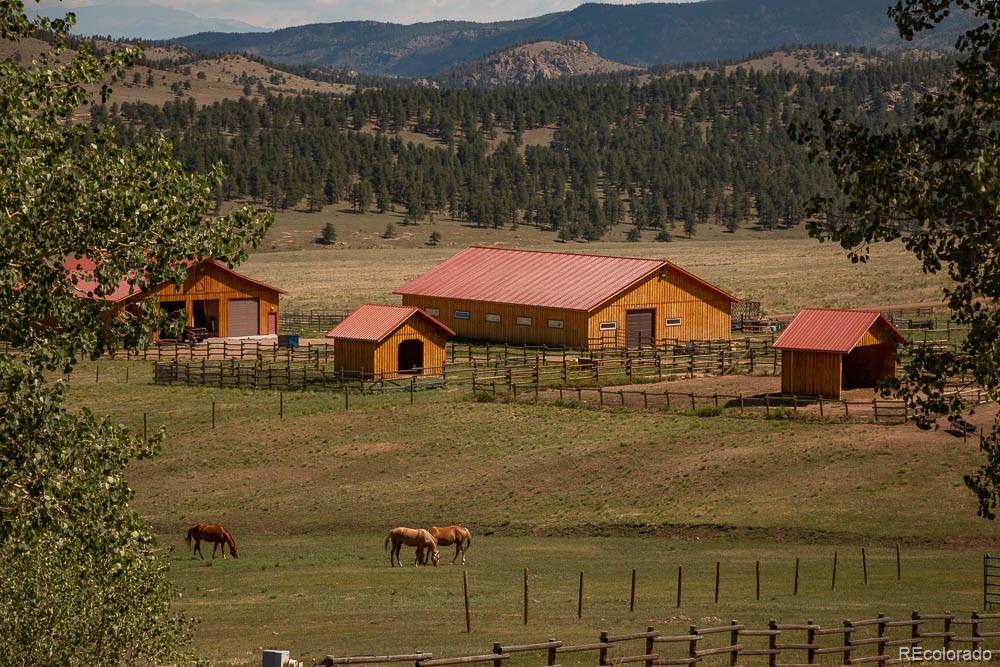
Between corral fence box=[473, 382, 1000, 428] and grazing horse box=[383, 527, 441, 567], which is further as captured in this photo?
corral fence box=[473, 382, 1000, 428]

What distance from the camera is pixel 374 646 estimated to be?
75.3 feet

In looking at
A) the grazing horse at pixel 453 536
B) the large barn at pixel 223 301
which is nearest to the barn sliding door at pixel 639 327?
the large barn at pixel 223 301

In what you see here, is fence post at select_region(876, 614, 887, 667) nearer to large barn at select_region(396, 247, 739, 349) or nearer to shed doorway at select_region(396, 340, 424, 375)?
shed doorway at select_region(396, 340, 424, 375)

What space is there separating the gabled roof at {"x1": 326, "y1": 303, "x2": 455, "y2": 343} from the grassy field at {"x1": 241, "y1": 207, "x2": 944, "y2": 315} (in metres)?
37.3

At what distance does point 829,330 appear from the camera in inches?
1939

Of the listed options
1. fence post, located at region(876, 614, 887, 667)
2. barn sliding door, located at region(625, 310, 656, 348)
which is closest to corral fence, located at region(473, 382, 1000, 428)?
barn sliding door, located at region(625, 310, 656, 348)

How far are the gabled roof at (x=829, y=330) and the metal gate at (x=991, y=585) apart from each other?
17.9 metres

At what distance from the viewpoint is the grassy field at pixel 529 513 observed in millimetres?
26234

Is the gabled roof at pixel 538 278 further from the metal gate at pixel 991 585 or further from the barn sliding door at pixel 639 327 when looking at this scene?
the metal gate at pixel 991 585

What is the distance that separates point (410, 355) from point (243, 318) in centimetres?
1616

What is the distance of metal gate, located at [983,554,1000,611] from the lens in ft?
86.7

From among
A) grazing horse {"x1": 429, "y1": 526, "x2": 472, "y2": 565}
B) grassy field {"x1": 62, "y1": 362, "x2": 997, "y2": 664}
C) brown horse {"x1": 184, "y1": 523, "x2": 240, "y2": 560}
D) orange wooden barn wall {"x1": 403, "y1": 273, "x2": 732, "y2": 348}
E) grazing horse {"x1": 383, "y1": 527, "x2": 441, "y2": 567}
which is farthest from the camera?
orange wooden barn wall {"x1": 403, "y1": 273, "x2": 732, "y2": 348}

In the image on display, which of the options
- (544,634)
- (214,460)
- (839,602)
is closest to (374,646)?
(544,634)

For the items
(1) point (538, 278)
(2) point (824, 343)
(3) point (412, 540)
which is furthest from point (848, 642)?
(1) point (538, 278)
